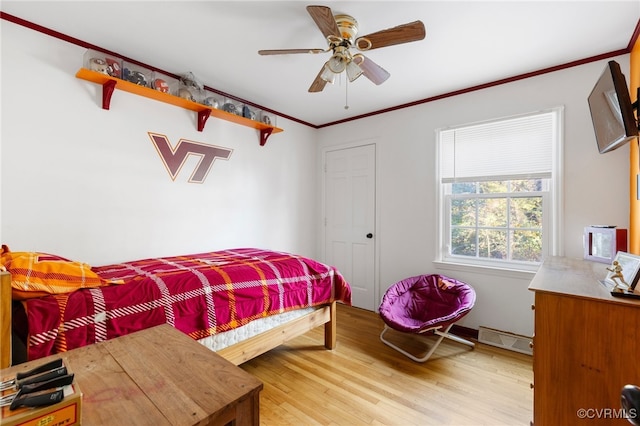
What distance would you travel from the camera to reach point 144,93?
2381mm

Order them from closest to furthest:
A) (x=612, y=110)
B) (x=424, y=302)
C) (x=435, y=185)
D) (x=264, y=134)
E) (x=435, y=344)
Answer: (x=612, y=110), (x=435, y=344), (x=424, y=302), (x=435, y=185), (x=264, y=134)

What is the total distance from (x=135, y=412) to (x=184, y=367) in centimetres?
18

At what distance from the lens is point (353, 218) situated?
3740 millimetres

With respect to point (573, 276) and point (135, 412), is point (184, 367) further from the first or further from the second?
point (573, 276)

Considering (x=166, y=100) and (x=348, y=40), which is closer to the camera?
(x=348, y=40)

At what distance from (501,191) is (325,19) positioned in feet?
7.38

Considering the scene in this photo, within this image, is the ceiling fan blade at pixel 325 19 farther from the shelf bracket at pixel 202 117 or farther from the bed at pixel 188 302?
the bed at pixel 188 302

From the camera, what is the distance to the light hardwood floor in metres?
1.73

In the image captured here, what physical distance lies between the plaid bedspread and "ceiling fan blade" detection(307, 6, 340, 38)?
5.28 ft

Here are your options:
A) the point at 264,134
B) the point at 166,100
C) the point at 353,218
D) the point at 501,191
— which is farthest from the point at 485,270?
the point at 166,100

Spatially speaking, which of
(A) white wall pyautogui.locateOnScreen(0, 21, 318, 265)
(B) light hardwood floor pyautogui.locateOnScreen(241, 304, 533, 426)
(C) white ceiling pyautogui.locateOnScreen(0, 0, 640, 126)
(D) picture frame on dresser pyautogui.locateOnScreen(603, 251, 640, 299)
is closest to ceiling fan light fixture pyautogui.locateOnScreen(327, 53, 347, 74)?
(C) white ceiling pyautogui.locateOnScreen(0, 0, 640, 126)

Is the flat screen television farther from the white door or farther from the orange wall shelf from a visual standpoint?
the orange wall shelf

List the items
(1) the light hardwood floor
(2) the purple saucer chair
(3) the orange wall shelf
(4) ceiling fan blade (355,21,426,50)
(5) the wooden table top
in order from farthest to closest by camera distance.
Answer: (2) the purple saucer chair → (3) the orange wall shelf → (1) the light hardwood floor → (4) ceiling fan blade (355,21,426,50) → (5) the wooden table top

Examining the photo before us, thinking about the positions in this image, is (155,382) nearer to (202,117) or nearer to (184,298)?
(184,298)
